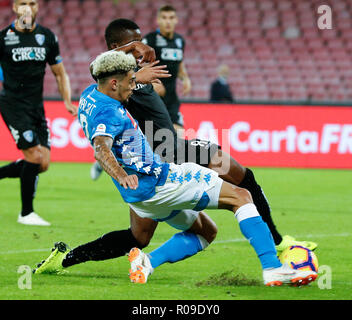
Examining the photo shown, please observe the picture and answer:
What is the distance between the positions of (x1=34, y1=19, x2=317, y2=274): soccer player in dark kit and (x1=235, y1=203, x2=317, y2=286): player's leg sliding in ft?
2.38

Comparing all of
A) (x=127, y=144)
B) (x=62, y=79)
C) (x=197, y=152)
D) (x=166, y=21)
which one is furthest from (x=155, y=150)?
(x=166, y=21)

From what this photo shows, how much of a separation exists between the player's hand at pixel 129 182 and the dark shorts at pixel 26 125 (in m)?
3.77

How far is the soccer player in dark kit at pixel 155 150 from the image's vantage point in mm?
5486

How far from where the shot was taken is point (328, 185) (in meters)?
12.3

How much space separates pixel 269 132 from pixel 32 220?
7668mm

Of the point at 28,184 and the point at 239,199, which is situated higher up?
the point at 239,199

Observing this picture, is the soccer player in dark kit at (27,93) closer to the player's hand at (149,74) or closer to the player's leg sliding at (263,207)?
the player's leg sliding at (263,207)

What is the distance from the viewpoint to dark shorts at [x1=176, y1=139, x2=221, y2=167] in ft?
19.4

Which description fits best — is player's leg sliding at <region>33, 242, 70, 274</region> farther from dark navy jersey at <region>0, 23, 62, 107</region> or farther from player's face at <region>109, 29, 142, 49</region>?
dark navy jersey at <region>0, 23, 62, 107</region>

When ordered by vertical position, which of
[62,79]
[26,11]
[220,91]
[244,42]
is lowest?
[220,91]

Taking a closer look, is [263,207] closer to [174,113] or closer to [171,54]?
[174,113]

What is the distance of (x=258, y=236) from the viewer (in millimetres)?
4883

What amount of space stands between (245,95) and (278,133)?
5534 millimetres

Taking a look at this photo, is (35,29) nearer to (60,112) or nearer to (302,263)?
(302,263)
